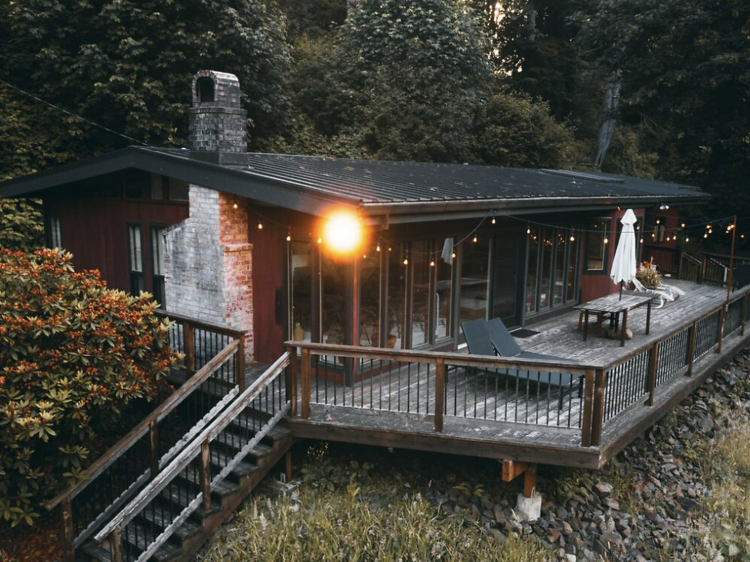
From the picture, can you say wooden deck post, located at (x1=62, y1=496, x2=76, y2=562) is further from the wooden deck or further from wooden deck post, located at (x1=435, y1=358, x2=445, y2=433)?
wooden deck post, located at (x1=435, y1=358, x2=445, y2=433)

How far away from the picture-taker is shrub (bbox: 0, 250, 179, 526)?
6273mm

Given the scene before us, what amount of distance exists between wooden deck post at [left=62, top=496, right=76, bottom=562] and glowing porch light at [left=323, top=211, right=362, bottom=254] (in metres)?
4.31

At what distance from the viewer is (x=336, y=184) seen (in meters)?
8.44

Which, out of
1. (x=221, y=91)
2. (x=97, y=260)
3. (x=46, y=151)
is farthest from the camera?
(x=46, y=151)

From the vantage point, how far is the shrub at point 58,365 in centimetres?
627

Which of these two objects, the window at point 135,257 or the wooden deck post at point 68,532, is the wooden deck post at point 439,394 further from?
the window at point 135,257

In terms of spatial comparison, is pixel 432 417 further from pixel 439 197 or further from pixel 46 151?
pixel 46 151

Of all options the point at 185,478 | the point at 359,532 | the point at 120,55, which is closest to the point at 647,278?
the point at 359,532

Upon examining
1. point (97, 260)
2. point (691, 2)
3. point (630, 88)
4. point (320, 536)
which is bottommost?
point (320, 536)

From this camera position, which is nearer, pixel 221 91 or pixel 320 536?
pixel 320 536

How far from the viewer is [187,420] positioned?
839 centimetres

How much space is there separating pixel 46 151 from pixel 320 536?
13855 millimetres

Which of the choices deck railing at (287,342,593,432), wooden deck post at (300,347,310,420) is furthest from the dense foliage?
wooden deck post at (300,347,310,420)

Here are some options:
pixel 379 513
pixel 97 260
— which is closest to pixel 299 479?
pixel 379 513
